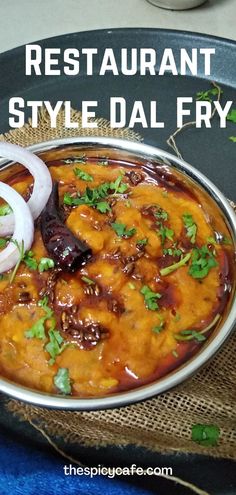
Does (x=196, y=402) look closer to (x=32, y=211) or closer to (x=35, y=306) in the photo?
(x=35, y=306)

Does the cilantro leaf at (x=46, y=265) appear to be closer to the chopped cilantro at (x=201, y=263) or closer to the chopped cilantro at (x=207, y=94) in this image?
the chopped cilantro at (x=201, y=263)

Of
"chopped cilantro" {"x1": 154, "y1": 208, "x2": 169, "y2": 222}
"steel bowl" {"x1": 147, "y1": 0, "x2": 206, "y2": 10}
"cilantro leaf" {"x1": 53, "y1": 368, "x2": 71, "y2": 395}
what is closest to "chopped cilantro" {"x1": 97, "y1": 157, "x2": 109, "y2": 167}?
"chopped cilantro" {"x1": 154, "y1": 208, "x2": 169, "y2": 222}

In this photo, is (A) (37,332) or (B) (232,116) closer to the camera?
(A) (37,332)

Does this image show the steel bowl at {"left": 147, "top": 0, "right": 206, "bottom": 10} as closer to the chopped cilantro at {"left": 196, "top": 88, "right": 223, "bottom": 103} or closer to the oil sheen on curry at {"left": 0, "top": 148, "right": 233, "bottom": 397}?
the chopped cilantro at {"left": 196, "top": 88, "right": 223, "bottom": 103}

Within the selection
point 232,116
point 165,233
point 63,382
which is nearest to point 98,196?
point 165,233

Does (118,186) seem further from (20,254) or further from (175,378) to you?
(175,378)
